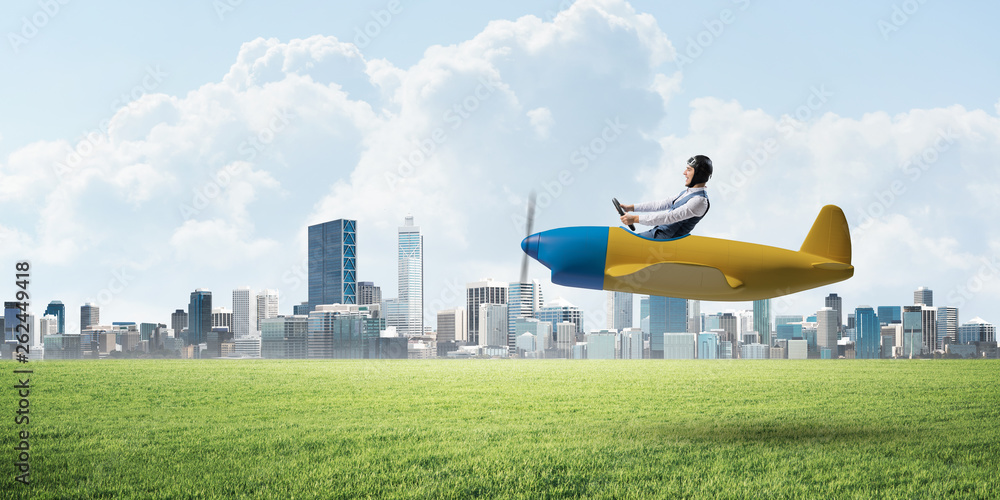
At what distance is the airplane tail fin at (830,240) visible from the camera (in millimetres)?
10102

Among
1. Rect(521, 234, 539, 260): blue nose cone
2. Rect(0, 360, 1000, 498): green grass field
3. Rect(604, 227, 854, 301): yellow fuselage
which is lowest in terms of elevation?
Rect(0, 360, 1000, 498): green grass field

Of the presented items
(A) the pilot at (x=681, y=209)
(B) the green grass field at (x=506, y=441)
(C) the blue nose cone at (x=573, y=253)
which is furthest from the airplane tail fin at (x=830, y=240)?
(B) the green grass field at (x=506, y=441)

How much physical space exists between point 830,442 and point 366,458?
8.87 m

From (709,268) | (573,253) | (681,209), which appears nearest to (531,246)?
(573,253)

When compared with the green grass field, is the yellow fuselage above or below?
above

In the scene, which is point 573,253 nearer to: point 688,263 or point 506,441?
point 688,263

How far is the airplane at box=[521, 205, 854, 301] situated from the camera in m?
9.51

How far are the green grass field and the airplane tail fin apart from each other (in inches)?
132

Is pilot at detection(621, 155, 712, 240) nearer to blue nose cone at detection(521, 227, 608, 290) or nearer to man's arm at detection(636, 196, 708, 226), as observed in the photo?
man's arm at detection(636, 196, 708, 226)

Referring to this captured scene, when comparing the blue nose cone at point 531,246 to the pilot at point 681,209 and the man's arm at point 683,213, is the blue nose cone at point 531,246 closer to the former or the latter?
the pilot at point 681,209

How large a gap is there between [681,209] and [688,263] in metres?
0.77

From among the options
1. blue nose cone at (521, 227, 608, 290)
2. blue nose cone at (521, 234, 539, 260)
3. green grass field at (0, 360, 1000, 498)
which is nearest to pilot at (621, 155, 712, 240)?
blue nose cone at (521, 227, 608, 290)

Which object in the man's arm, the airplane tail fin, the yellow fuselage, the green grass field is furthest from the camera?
the airplane tail fin

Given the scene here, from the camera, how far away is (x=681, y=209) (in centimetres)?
931
